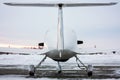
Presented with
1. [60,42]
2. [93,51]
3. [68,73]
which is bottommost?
[68,73]

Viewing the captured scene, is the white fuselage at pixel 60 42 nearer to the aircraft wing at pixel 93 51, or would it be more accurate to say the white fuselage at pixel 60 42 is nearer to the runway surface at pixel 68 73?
the runway surface at pixel 68 73

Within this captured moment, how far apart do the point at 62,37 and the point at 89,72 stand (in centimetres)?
316

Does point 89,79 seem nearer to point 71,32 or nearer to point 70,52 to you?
point 70,52

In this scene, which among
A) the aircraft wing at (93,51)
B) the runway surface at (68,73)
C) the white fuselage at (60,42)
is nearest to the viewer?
the white fuselage at (60,42)

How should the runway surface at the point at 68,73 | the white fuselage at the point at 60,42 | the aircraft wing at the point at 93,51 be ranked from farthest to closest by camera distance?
the aircraft wing at the point at 93,51
the runway surface at the point at 68,73
the white fuselage at the point at 60,42

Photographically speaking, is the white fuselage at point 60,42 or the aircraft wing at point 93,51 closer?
the white fuselage at point 60,42

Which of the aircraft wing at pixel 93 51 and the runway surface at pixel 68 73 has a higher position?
the aircraft wing at pixel 93 51

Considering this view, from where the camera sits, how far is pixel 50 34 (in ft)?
63.8

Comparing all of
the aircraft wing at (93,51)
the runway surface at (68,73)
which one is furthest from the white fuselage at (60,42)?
the aircraft wing at (93,51)

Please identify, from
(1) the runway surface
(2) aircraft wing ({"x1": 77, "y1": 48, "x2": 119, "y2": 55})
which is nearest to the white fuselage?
(1) the runway surface

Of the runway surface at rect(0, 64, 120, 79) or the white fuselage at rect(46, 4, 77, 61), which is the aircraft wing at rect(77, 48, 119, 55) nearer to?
the runway surface at rect(0, 64, 120, 79)

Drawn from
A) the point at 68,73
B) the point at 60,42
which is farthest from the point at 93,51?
the point at 60,42

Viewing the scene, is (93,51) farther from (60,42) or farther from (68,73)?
(60,42)

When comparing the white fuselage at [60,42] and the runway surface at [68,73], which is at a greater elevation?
the white fuselage at [60,42]
